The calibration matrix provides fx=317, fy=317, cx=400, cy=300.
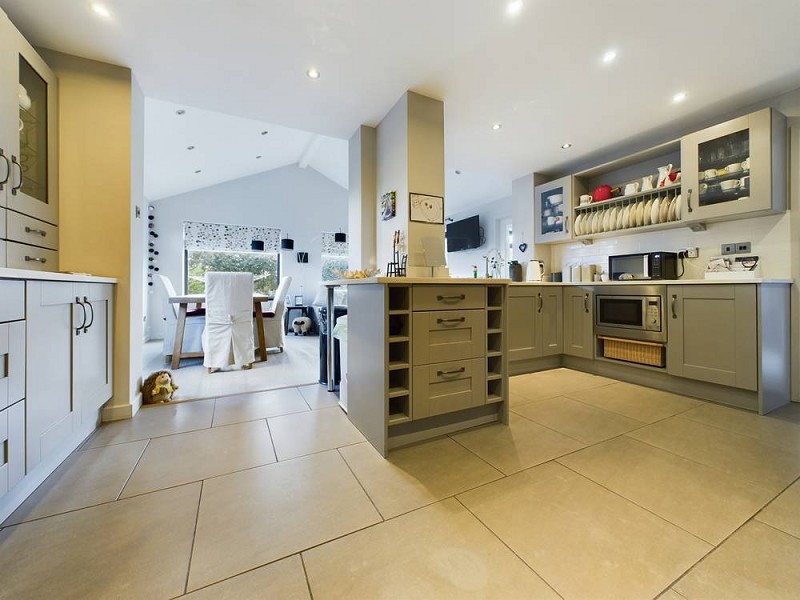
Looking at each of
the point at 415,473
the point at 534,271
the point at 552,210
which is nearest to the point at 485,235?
the point at 552,210

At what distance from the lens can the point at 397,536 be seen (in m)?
1.07

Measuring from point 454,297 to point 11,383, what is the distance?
181 cm

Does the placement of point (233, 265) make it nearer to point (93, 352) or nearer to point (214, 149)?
point (214, 149)

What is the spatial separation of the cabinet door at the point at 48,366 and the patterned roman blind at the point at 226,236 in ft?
17.5

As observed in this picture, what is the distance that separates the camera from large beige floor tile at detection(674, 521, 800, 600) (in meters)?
0.86

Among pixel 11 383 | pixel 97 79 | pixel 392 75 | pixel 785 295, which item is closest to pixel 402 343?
pixel 11 383

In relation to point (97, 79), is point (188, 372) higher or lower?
lower

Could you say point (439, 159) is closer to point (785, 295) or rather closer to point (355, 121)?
point (355, 121)

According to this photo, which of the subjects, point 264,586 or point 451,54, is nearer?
point 264,586

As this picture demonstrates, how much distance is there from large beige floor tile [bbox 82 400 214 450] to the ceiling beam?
480 centimetres

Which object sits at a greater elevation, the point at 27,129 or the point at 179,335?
the point at 27,129

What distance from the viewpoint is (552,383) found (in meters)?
2.90

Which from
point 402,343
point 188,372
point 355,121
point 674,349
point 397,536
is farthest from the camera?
point 188,372

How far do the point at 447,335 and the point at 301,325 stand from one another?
5078 mm
